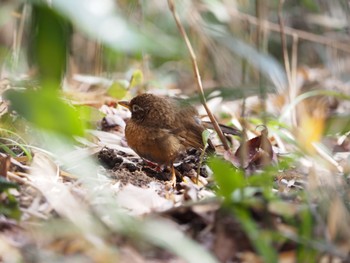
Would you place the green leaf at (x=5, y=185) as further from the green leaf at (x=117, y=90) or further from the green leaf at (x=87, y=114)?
the green leaf at (x=117, y=90)

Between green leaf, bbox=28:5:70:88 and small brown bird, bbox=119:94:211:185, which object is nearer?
green leaf, bbox=28:5:70:88

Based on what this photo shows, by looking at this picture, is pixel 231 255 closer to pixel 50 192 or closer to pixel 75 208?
pixel 75 208

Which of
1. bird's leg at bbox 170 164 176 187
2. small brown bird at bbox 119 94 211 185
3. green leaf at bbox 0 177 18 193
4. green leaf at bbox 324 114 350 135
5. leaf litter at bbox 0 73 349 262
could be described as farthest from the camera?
small brown bird at bbox 119 94 211 185

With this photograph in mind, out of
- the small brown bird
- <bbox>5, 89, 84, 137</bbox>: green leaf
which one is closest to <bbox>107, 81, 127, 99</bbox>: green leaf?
the small brown bird

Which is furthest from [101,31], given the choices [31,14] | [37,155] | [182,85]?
[182,85]

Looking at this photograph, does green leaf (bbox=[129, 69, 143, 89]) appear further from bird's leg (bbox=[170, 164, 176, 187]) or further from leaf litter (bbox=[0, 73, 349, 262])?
leaf litter (bbox=[0, 73, 349, 262])

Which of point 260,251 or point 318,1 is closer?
point 260,251

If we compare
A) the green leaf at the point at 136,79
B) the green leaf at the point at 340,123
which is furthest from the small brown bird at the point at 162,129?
the green leaf at the point at 340,123
